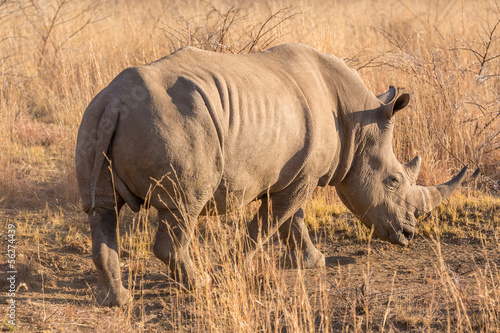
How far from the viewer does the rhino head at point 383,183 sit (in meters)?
5.20

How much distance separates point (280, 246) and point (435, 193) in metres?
1.93

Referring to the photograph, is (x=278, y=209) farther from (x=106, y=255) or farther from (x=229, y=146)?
(x=106, y=255)

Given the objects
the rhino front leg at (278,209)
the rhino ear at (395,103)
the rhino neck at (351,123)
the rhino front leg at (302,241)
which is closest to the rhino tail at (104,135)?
the rhino front leg at (278,209)

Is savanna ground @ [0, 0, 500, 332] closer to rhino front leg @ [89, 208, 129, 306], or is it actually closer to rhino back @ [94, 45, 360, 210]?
rhino front leg @ [89, 208, 129, 306]

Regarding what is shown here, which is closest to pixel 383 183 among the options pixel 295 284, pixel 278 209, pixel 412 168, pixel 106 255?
pixel 412 168

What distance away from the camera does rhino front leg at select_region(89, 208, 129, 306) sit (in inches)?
166

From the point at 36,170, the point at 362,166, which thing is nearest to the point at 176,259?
the point at 362,166

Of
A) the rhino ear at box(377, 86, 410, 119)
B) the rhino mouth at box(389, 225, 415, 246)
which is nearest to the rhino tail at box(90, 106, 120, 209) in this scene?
the rhino ear at box(377, 86, 410, 119)

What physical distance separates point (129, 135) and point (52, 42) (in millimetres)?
7289

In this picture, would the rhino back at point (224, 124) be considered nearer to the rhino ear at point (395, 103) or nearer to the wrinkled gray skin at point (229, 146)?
the wrinkled gray skin at point (229, 146)

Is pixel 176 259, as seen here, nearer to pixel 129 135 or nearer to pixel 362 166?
pixel 129 135

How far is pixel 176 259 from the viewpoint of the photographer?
4.34 meters

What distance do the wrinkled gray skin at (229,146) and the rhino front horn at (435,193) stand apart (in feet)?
0.93

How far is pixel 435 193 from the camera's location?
569 centimetres
